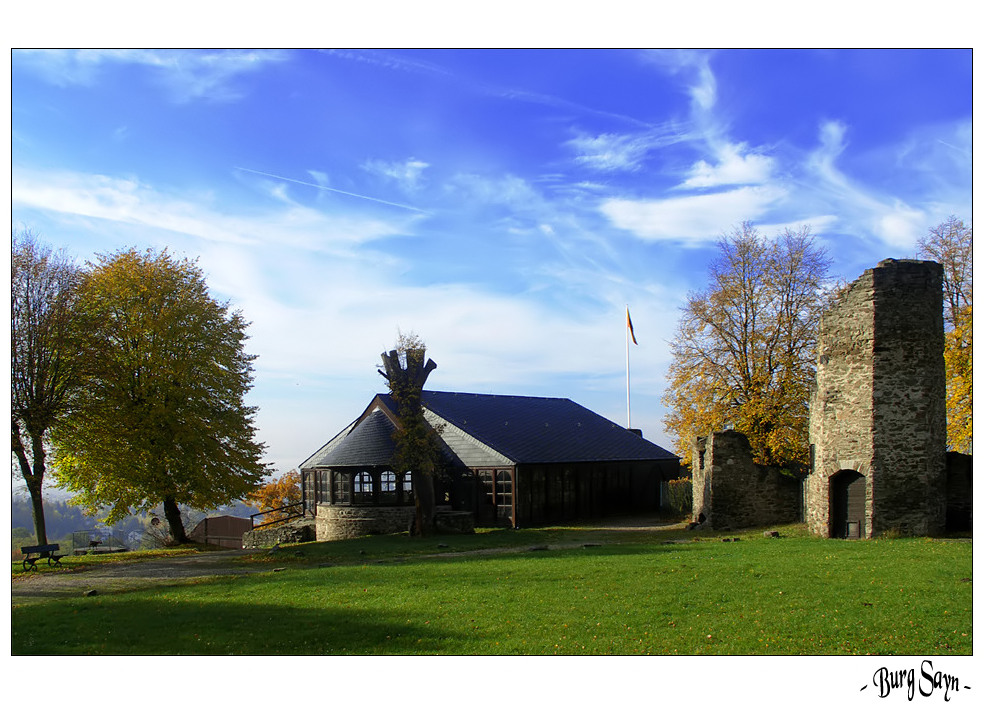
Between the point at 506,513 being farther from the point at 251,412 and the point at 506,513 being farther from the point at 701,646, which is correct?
the point at 701,646

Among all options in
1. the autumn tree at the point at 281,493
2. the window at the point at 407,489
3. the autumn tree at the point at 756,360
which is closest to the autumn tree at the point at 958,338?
the autumn tree at the point at 756,360

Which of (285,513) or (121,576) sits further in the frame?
(285,513)

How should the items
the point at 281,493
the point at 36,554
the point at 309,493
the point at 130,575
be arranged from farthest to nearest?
the point at 281,493, the point at 309,493, the point at 36,554, the point at 130,575

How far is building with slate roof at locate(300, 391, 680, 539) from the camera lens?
29531 millimetres

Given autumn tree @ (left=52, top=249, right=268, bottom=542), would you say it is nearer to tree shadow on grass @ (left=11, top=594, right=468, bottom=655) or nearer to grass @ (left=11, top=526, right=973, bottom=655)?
grass @ (left=11, top=526, right=973, bottom=655)

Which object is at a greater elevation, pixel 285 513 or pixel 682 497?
pixel 682 497

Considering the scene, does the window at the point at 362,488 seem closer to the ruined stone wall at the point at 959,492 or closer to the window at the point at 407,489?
the window at the point at 407,489

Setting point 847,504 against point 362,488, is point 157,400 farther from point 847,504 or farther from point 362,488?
point 847,504

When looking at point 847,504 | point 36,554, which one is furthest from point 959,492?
point 36,554

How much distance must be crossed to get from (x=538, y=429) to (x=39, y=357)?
21651 millimetres

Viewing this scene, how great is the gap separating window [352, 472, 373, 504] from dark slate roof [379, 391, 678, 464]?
3.98 metres

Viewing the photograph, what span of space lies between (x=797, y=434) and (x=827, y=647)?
1789 cm

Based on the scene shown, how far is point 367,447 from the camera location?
97.8 feet

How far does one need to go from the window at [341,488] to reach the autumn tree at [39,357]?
33.9ft
